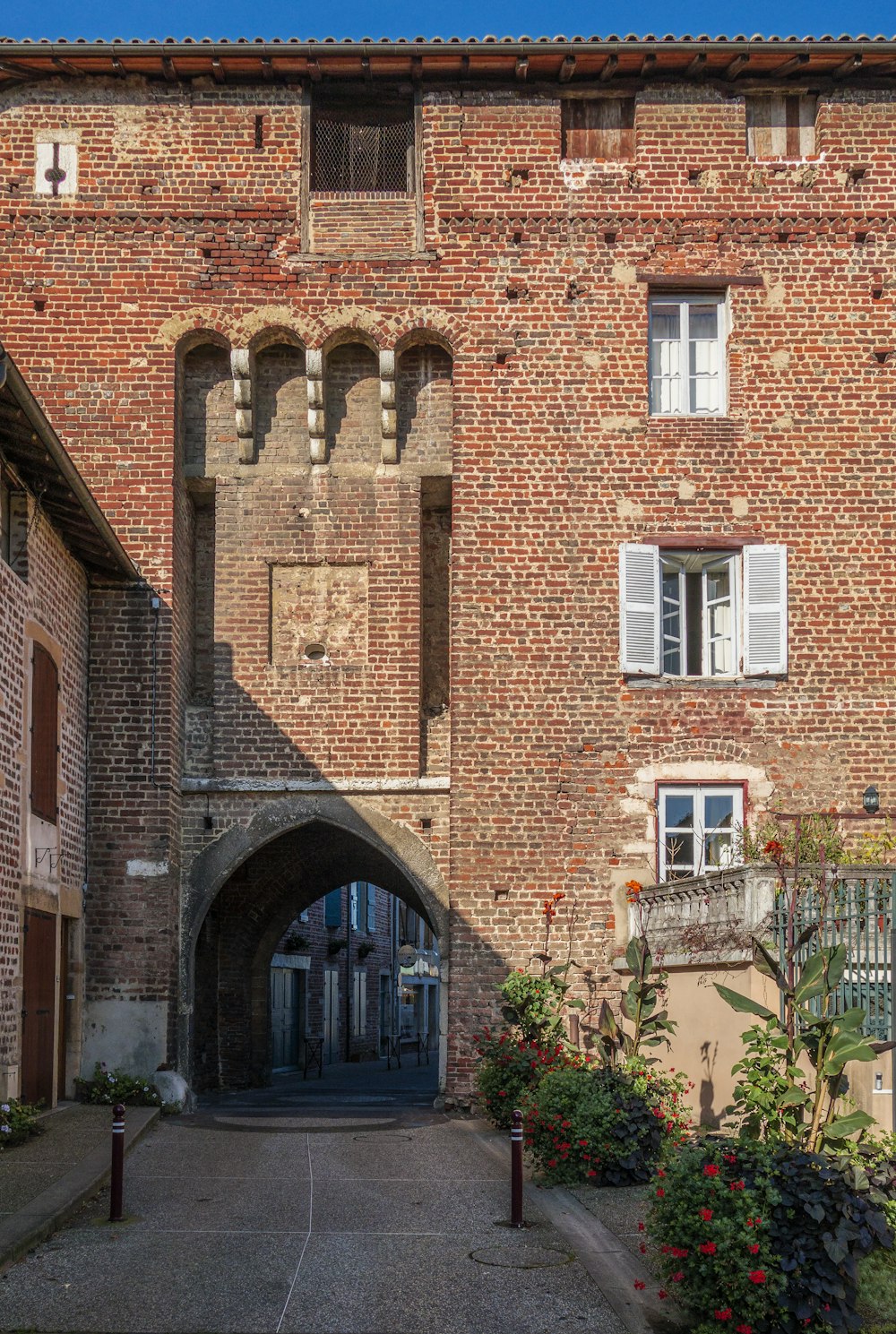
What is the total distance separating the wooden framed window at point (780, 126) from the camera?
18.4m

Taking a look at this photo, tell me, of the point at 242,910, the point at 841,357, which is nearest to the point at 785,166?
the point at 841,357

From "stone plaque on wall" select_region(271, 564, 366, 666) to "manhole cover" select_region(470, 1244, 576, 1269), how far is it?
379 inches

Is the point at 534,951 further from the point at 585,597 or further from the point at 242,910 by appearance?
the point at 242,910

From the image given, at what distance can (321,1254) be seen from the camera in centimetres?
915

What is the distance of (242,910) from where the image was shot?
2188 cm

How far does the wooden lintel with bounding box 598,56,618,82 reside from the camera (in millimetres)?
17848

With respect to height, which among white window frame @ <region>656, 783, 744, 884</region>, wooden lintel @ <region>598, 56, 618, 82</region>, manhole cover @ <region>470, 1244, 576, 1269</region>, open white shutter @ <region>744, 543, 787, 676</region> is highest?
wooden lintel @ <region>598, 56, 618, 82</region>

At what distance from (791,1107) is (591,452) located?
1043 centimetres

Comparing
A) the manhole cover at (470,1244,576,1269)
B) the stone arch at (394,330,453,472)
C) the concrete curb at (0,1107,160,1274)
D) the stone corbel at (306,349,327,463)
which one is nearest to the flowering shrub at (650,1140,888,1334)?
the manhole cover at (470,1244,576,1269)

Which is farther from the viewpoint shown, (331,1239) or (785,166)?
(785,166)

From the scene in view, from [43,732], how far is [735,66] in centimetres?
1081

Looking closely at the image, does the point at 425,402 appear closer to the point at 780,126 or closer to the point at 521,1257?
the point at 780,126

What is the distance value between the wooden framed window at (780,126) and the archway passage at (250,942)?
998 centimetres

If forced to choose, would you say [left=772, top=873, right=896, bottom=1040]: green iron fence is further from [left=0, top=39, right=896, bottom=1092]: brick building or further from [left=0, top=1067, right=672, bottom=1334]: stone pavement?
[left=0, top=39, right=896, bottom=1092]: brick building
